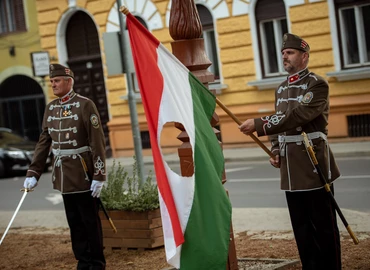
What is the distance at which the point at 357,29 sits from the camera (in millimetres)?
20969

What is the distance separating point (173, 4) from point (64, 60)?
20522 mm

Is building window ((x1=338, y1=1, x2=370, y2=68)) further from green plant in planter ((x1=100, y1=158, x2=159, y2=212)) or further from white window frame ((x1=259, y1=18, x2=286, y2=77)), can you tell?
green plant in planter ((x1=100, y1=158, x2=159, y2=212))

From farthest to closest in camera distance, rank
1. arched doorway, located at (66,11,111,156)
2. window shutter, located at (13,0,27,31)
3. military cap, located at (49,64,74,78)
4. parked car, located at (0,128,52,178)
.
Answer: window shutter, located at (13,0,27,31) < arched doorway, located at (66,11,111,156) < parked car, located at (0,128,52,178) < military cap, located at (49,64,74,78)

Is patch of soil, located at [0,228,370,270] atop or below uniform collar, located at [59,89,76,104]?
below

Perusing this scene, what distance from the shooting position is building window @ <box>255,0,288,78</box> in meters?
22.0

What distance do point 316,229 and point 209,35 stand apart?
17382 millimetres

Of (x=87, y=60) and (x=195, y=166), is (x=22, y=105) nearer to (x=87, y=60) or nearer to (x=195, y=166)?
(x=87, y=60)

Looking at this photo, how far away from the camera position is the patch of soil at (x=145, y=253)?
24.6ft

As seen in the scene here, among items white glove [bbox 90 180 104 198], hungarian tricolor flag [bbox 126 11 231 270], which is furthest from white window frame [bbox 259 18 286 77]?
hungarian tricolor flag [bbox 126 11 231 270]

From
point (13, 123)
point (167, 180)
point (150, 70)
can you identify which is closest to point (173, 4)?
point (150, 70)

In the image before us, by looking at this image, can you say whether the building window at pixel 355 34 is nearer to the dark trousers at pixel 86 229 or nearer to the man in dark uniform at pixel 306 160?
the dark trousers at pixel 86 229

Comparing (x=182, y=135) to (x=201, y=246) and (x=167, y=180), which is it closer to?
(x=167, y=180)

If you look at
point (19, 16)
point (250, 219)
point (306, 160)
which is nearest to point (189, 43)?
point (306, 160)

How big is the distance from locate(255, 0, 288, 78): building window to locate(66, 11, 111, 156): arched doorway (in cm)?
584
